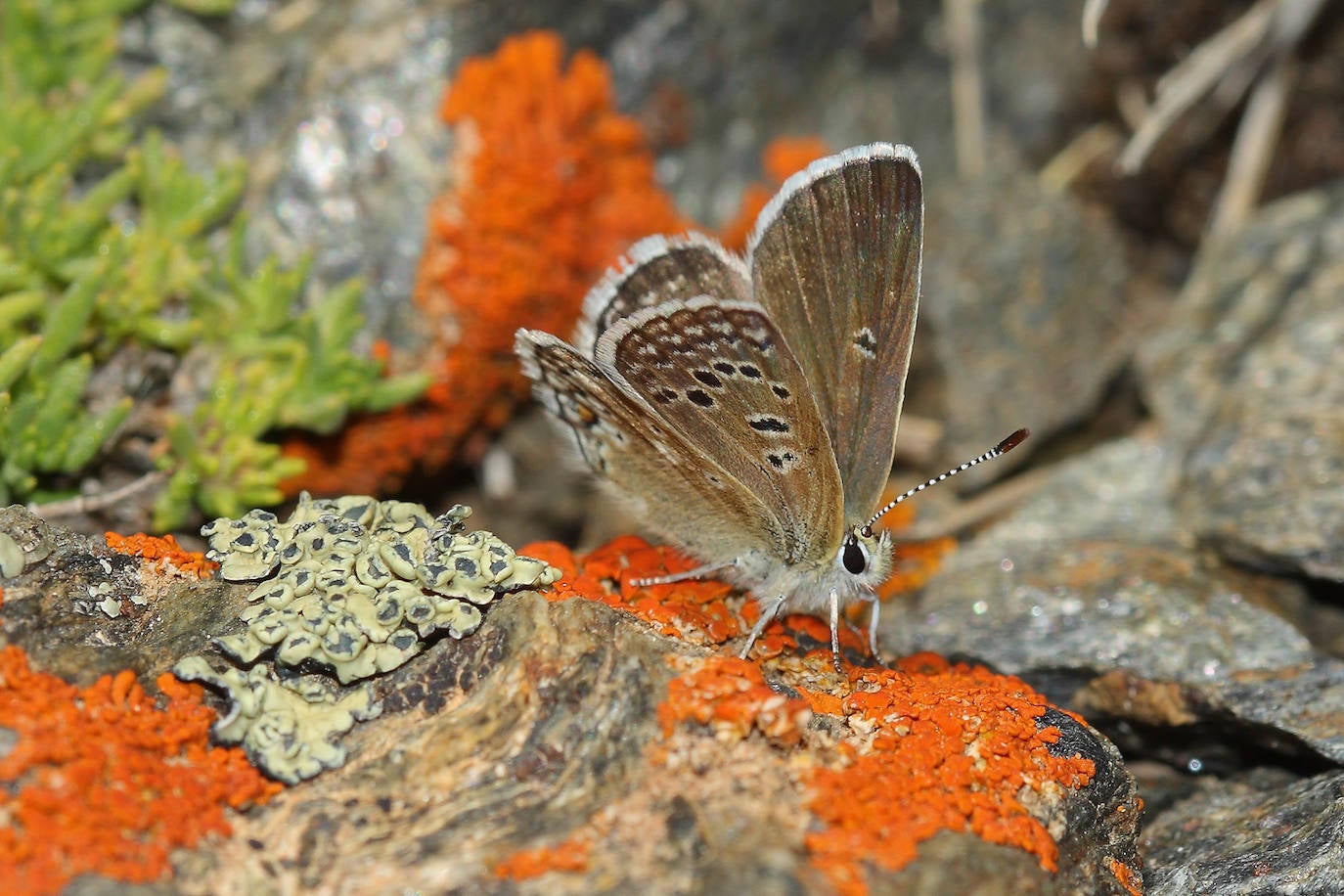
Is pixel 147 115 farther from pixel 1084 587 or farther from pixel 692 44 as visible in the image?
pixel 1084 587

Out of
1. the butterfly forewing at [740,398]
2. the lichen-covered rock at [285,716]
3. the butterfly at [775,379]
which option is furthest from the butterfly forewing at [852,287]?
the lichen-covered rock at [285,716]

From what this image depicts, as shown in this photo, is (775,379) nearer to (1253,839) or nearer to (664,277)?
(664,277)

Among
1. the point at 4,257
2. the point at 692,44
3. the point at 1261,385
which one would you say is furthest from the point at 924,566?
the point at 4,257

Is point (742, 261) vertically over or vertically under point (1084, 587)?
over

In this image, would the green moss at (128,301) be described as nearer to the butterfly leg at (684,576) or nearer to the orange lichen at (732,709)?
the butterfly leg at (684,576)

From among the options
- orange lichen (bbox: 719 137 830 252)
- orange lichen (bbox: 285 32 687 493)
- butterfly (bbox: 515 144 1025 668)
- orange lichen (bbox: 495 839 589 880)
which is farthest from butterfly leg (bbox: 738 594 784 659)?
orange lichen (bbox: 719 137 830 252)

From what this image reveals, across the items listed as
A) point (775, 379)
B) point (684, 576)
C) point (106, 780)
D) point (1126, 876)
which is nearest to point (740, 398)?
point (775, 379)
